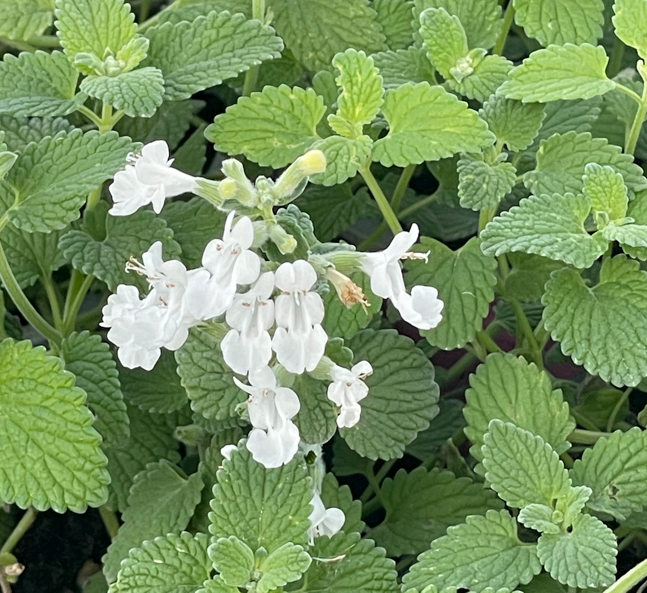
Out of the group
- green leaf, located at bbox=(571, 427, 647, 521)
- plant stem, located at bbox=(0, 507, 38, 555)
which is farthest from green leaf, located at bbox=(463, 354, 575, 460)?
plant stem, located at bbox=(0, 507, 38, 555)

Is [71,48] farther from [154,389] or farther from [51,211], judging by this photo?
[154,389]

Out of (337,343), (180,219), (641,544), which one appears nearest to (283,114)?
(180,219)

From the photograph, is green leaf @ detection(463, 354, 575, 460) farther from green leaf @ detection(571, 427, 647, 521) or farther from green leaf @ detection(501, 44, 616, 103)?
green leaf @ detection(501, 44, 616, 103)

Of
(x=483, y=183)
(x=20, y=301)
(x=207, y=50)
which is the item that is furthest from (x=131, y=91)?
(x=483, y=183)

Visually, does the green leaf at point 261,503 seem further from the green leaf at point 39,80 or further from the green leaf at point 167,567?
the green leaf at point 39,80

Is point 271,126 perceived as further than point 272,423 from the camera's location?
Yes

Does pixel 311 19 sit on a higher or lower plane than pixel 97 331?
higher

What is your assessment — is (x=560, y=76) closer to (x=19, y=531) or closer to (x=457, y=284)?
(x=457, y=284)
